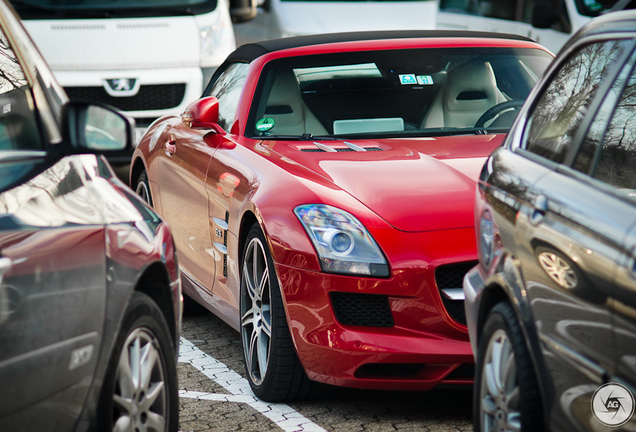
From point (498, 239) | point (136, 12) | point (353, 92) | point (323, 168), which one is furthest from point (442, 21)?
point (498, 239)

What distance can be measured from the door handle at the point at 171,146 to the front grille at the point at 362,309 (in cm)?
251

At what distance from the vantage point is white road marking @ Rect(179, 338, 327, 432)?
15.5ft

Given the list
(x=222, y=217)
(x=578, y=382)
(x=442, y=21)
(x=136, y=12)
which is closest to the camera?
(x=578, y=382)

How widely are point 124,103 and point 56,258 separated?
8.60m

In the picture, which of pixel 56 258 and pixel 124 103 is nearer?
pixel 56 258

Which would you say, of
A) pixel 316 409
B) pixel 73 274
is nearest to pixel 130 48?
pixel 316 409

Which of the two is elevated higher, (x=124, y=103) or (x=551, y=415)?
(x=551, y=415)

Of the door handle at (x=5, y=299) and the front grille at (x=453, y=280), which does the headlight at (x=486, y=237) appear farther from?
the door handle at (x=5, y=299)

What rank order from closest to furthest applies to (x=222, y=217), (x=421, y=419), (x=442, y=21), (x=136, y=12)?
(x=421, y=419) < (x=222, y=217) < (x=136, y=12) < (x=442, y=21)

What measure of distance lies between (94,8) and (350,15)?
378 cm

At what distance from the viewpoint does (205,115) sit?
624 cm

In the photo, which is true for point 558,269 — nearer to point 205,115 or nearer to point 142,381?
point 142,381

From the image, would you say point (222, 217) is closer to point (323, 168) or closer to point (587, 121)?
point (323, 168)

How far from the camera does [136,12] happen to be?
11.2 meters
